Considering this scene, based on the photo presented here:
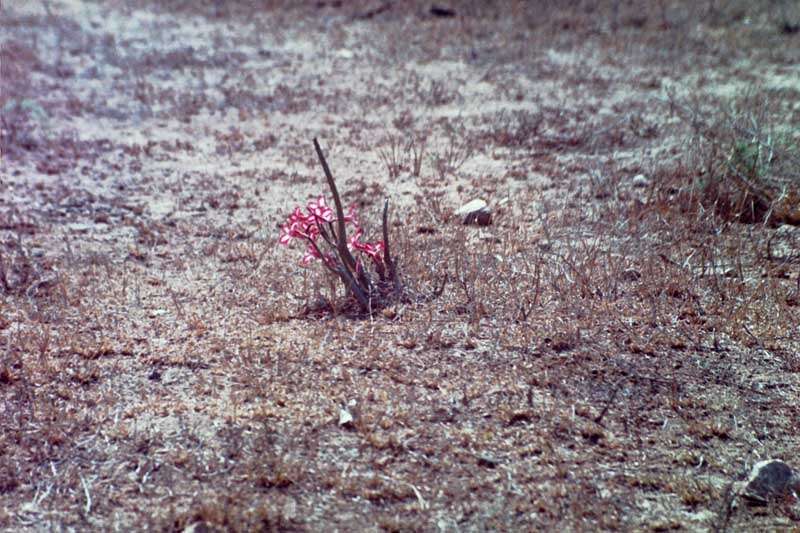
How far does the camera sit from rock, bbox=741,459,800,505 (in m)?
3.15

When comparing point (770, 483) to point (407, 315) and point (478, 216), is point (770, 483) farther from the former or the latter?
point (478, 216)

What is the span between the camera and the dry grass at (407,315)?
125 inches

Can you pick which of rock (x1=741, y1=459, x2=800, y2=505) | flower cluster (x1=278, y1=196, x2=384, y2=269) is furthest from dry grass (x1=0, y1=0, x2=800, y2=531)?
flower cluster (x1=278, y1=196, x2=384, y2=269)

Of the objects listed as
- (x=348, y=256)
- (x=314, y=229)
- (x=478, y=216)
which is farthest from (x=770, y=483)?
(x=478, y=216)

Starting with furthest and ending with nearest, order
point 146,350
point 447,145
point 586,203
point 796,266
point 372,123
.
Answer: point 372,123
point 447,145
point 586,203
point 796,266
point 146,350

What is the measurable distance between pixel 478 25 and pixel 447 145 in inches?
183

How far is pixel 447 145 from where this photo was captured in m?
7.16

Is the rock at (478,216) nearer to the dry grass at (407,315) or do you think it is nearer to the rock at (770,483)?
the dry grass at (407,315)

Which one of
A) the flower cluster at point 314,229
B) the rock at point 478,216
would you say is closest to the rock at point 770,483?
the flower cluster at point 314,229

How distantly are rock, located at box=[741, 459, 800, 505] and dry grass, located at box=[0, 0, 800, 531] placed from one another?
57 mm

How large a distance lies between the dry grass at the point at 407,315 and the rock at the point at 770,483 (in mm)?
57

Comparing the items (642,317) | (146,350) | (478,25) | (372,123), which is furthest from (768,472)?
(478,25)

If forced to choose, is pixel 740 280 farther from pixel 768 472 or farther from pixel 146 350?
pixel 146 350

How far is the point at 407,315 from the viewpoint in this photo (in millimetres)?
4254
